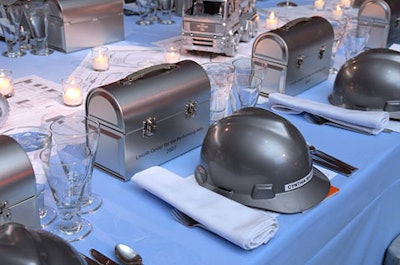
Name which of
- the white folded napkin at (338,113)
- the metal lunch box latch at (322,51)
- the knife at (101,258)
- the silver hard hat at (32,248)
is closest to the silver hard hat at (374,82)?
the white folded napkin at (338,113)

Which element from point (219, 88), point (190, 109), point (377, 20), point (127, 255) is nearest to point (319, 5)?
point (377, 20)

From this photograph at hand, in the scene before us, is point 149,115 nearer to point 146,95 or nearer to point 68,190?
point 146,95

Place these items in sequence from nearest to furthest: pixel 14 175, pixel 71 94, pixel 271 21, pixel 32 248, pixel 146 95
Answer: pixel 32 248
pixel 14 175
pixel 146 95
pixel 71 94
pixel 271 21

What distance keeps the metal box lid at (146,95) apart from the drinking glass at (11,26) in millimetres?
656

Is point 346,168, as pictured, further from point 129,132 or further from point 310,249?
point 129,132

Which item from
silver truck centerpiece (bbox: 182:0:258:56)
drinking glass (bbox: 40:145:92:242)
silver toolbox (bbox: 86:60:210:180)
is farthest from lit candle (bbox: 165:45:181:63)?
drinking glass (bbox: 40:145:92:242)

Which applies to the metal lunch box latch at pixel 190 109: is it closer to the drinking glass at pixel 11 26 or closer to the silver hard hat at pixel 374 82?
the silver hard hat at pixel 374 82

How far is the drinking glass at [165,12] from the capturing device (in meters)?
1.92

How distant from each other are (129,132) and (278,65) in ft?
1.61

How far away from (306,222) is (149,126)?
29 centimetres

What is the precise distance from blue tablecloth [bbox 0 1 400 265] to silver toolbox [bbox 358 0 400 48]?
53 cm

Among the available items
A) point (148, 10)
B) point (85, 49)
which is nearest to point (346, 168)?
point (85, 49)

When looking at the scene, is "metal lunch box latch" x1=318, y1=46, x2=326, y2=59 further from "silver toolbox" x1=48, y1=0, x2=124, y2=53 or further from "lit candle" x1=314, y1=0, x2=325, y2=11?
"lit candle" x1=314, y1=0, x2=325, y2=11

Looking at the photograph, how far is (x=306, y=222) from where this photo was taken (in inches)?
32.7
